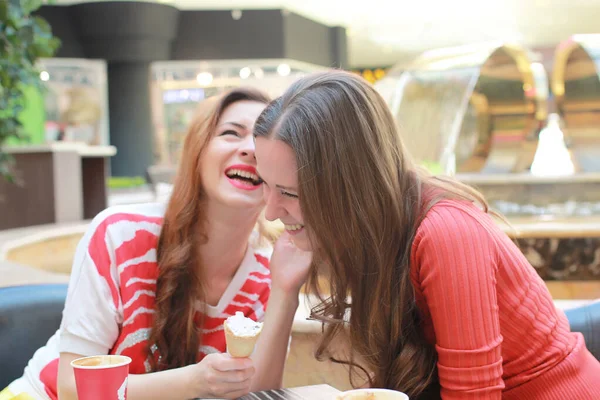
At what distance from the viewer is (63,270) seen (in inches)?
264

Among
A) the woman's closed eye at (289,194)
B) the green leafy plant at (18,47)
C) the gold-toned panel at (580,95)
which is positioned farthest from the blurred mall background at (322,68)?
the woman's closed eye at (289,194)

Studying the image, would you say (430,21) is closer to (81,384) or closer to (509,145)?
(509,145)

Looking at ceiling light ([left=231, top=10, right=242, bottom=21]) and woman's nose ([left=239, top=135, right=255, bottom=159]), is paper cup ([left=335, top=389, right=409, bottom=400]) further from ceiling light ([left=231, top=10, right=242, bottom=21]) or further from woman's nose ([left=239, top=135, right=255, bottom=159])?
ceiling light ([left=231, top=10, right=242, bottom=21])

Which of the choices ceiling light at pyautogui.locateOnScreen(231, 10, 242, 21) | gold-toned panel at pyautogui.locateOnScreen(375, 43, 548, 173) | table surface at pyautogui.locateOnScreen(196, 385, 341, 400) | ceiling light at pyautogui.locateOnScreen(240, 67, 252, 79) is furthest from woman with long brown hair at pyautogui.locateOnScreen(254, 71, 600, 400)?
ceiling light at pyautogui.locateOnScreen(240, 67, 252, 79)

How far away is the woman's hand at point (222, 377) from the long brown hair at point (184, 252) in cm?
29

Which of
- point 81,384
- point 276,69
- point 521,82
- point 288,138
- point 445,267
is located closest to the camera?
point 81,384

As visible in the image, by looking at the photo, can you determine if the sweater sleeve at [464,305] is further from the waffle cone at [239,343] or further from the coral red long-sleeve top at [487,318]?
the waffle cone at [239,343]

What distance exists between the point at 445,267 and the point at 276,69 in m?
16.5

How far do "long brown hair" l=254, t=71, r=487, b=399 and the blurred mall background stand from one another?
297mm

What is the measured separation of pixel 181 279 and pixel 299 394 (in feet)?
1.78

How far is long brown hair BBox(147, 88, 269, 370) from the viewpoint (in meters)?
1.91

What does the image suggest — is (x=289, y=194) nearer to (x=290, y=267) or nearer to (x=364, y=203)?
(x=364, y=203)

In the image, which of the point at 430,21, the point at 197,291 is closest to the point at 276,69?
the point at 430,21

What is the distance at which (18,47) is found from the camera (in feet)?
15.6
